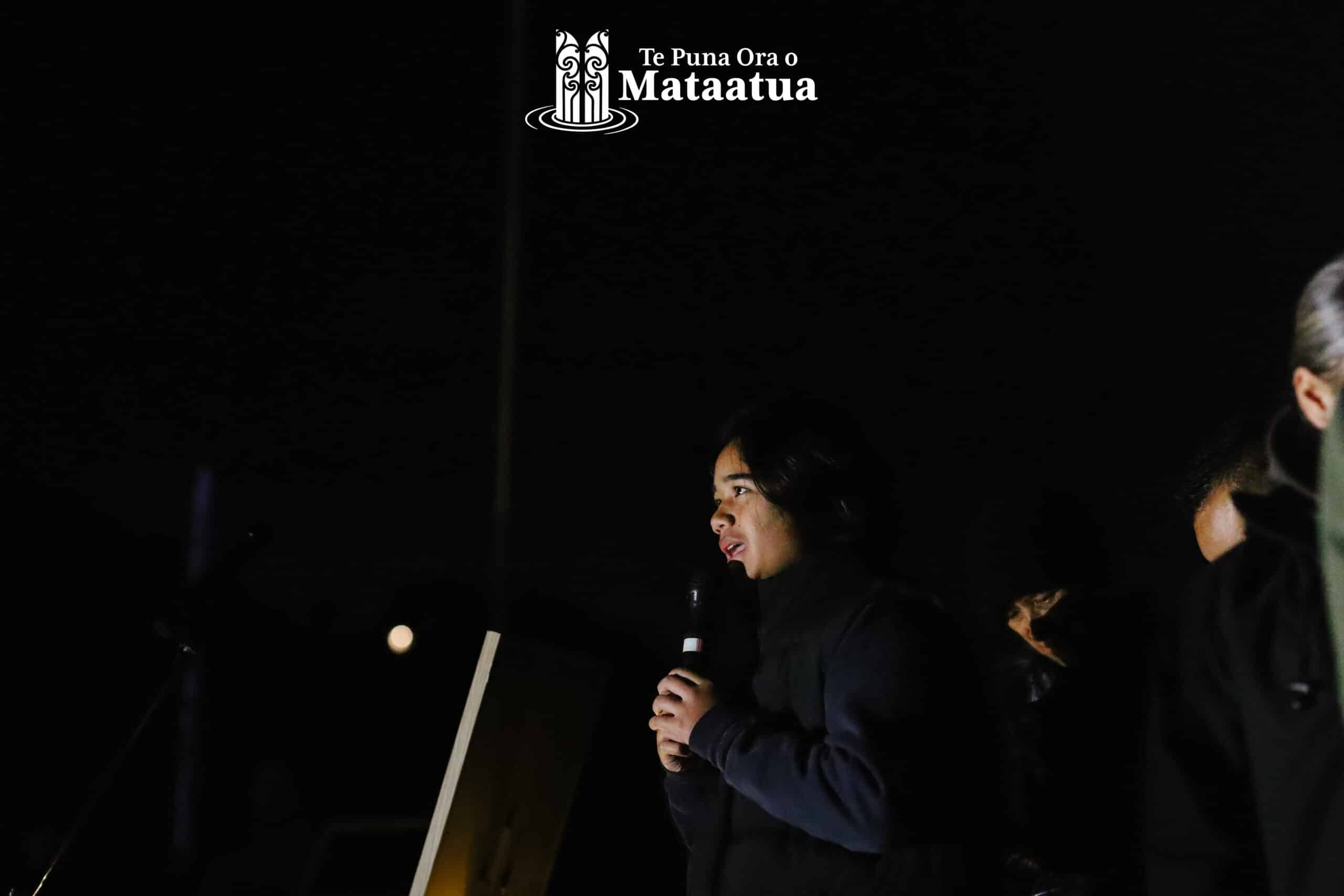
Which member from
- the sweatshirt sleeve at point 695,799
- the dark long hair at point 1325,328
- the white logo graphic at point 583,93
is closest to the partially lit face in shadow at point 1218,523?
the dark long hair at point 1325,328

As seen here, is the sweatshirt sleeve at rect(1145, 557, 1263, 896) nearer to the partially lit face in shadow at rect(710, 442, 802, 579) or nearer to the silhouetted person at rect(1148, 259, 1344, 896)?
the silhouetted person at rect(1148, 259, 1344, 896)

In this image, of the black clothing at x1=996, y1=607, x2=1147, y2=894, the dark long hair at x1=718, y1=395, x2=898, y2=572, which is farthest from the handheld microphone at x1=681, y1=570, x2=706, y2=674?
the black clothing at x1=996, y1=607, x2=1147, y2=894

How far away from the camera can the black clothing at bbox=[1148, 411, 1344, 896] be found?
2.95 ft

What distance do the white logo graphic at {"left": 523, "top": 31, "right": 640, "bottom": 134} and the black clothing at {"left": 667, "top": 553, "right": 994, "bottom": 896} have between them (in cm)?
288

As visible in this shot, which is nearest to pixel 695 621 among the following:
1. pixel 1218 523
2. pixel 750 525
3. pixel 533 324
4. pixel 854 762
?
pixel 750 525

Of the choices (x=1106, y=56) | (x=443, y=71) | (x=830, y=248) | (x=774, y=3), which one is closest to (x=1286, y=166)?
(x=1106, y=56)

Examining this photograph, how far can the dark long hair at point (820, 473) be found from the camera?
1.72 m

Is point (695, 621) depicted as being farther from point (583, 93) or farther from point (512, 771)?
point (583, 93)

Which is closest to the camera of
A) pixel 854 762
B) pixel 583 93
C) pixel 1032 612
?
pixel 854 762

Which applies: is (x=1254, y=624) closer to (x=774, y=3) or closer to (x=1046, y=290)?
(x=1046, y=290)

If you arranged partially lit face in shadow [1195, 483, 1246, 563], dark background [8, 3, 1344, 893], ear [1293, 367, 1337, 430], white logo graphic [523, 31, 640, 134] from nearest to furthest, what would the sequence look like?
ear [1293, 367, 1337, 430]
partially lit face in shadow [1195, 483, 1246, 563]
dark background [8, 3, 1344, 893]
white logo graphic [523, 31, 640, 134]

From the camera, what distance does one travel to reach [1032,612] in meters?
2.51

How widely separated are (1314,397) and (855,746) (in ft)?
2.29

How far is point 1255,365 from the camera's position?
3.39 m
